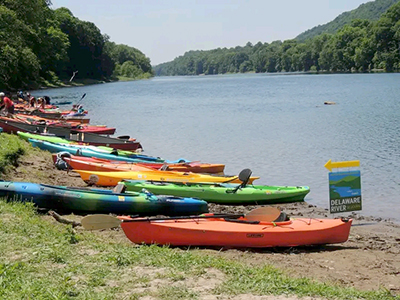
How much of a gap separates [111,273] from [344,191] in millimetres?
6466

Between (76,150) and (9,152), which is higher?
(9,152)

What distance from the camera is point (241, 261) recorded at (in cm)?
866

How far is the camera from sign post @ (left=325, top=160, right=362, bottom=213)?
1159 centimetres

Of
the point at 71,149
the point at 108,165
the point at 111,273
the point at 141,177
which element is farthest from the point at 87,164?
the point at 111,273

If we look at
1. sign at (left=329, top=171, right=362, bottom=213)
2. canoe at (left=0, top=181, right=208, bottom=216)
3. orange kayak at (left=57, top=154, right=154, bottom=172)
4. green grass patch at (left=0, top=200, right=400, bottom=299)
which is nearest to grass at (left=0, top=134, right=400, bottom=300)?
green grass patch at (left=0, top=200, right=400, bottom=299)

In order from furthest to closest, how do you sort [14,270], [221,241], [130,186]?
[130,186]
[221,241]
[14,270]

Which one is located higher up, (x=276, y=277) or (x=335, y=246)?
(x=276, y=277)

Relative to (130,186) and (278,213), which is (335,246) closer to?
(278,213)

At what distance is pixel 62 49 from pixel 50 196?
8304cm

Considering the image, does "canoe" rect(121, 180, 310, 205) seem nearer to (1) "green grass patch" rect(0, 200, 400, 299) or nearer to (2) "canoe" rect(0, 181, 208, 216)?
(2) "canoe" rect(0, 181, 208, 216)

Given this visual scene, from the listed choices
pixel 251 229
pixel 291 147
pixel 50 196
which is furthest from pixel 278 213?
pixel 291 147

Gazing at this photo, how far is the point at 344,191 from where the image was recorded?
11805 millimetres

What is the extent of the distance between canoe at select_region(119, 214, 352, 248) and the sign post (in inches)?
66.8

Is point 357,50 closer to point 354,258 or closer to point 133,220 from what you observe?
point 354,258
